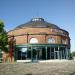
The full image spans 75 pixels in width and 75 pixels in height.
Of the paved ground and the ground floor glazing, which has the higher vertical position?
the ground floor glazing

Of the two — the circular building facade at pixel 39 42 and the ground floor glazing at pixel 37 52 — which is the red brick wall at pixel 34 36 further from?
the ground floor glazing at pixel 37 52

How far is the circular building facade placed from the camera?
4553cm

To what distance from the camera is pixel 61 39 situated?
5231 centimetres

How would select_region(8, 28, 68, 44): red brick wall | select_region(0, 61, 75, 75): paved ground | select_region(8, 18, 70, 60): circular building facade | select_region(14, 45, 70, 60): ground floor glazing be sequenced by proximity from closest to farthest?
select_region(0, 61, 75, 75): paved ground → select_region(14, 45, 70, 60): ground floor glazing → select_region(8, 18, 70, 60): circular building facade → select_region(8, 28, 68, 44): red brick wall

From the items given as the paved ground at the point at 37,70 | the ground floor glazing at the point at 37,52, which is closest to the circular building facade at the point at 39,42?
the ground floor glazing at the point at 37,52

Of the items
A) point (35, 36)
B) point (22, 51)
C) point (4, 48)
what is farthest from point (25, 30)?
point (4, 48)

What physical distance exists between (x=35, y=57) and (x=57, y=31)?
1117 cm

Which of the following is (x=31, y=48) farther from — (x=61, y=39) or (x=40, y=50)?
(x=61, y=39)

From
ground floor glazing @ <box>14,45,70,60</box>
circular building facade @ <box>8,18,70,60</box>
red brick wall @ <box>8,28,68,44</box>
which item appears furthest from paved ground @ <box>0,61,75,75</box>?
red brick wall @ <box>8,28,68,44</box>

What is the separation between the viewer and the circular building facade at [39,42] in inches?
1793

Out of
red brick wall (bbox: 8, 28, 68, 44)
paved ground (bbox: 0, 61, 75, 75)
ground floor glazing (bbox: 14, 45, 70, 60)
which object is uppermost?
red brick wall (bbox: 8, 28, 68, 44)

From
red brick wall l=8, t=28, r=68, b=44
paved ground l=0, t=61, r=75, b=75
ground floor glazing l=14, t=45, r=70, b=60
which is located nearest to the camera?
paved ground l=0, t=61, r=75, b=75

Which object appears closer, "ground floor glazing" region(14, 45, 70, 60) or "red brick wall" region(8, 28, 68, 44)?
"ground floor glazing" region(14, 45, 70, 60)

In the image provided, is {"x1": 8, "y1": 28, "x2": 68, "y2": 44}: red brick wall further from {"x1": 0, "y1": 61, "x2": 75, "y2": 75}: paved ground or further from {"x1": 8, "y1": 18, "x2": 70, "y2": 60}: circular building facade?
{"x1": 0, "y1": 61, "x2": 75, "y2": 75}: paved ground
